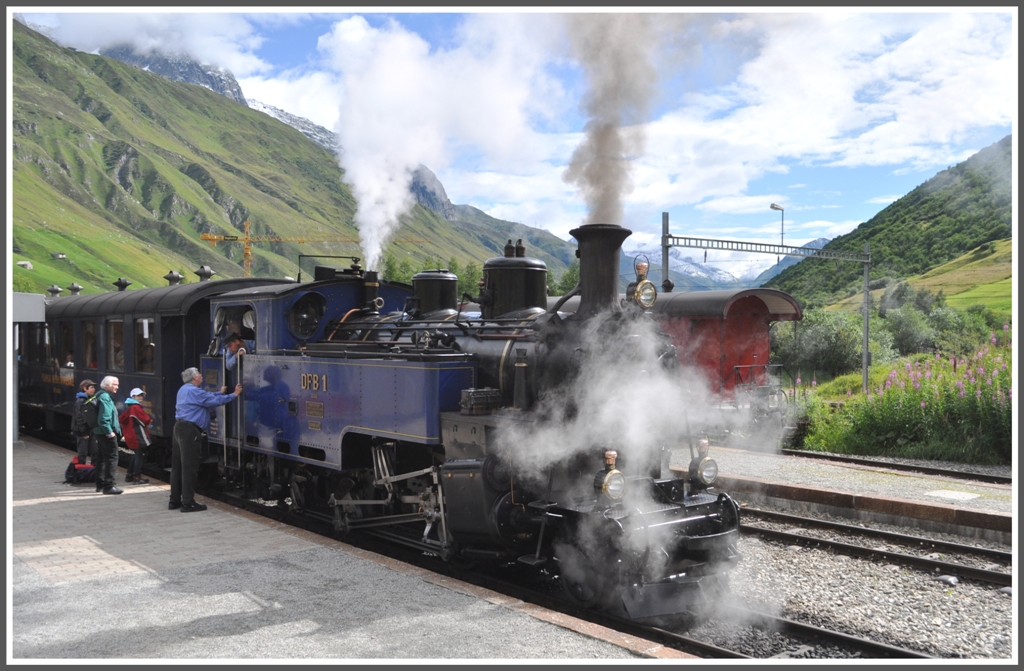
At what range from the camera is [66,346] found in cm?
1423

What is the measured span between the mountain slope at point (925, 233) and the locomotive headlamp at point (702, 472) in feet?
137

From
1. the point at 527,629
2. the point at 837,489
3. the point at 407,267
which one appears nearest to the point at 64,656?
the point at 527,629

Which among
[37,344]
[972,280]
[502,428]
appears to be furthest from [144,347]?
Answer: [972,280]

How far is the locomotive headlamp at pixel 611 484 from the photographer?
5.56m

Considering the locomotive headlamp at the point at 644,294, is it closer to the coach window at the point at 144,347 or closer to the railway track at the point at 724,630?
the railway track at the point at 724,630

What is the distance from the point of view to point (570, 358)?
613cm

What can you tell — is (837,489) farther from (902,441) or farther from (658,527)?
(658,527)

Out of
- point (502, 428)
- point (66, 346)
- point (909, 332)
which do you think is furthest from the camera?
point (909, 332)

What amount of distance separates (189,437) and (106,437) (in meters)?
1.62

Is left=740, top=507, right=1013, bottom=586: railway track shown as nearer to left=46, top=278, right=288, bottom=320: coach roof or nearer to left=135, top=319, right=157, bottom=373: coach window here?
left=46, top=278, right=288, bottom=320: coach roof

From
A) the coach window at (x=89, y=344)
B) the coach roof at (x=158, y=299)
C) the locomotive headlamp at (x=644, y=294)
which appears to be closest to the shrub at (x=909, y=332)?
the coach roof at (x=158, y=299)

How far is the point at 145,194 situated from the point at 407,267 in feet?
366

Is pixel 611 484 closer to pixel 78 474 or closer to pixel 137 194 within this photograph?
pixel 78 474

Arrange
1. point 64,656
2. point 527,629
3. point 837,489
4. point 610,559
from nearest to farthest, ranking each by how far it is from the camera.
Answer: point 64,656 < point 527,629 < point 610,559 < point 837,489
